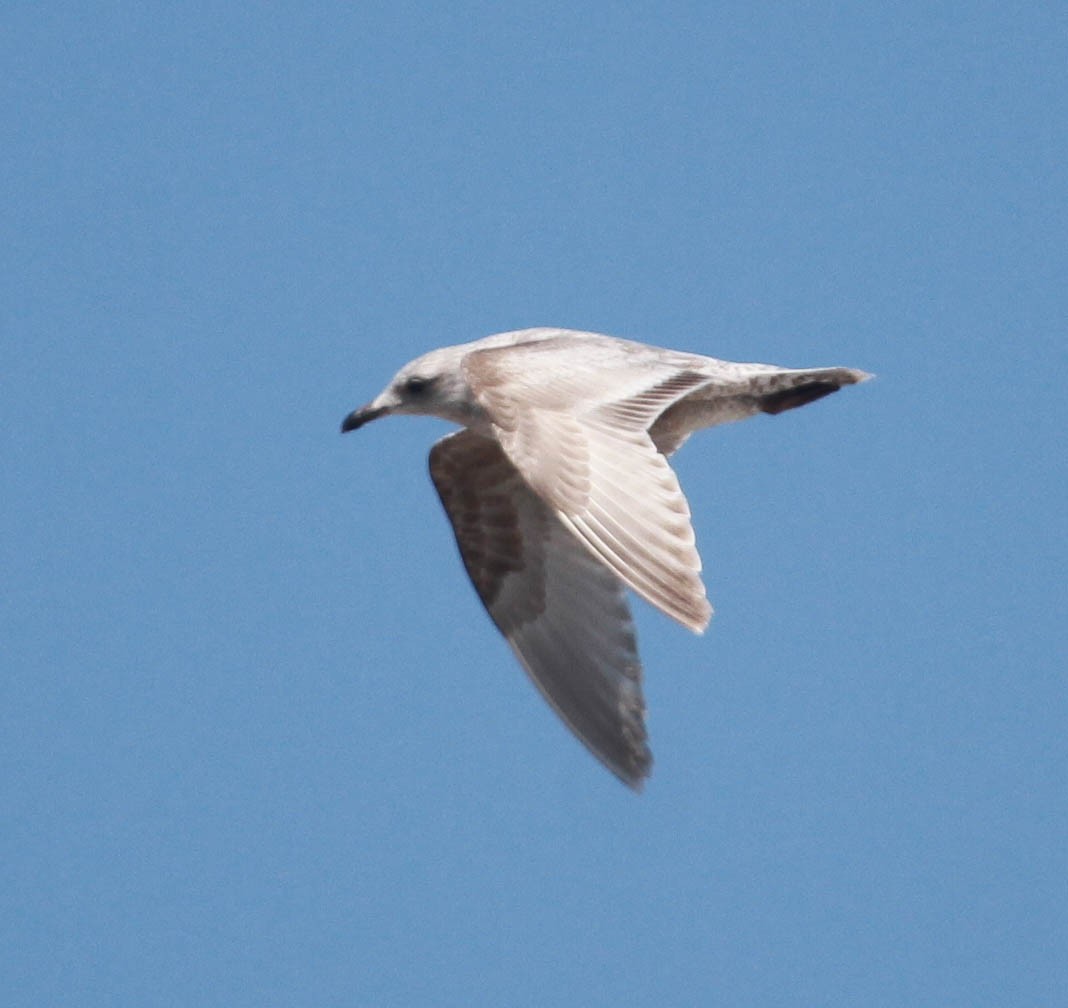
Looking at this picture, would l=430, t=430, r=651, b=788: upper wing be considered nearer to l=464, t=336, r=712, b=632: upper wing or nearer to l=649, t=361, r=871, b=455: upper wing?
l=649, t=361, r=871, b=455: upper wing

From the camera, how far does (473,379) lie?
9.25 m

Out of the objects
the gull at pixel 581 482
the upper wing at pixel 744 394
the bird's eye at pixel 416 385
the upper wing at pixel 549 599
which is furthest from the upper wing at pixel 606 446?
the upper wing at pixel 549 599

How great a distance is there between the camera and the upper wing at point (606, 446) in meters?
7.85

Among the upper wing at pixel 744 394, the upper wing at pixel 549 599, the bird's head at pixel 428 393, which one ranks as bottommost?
the upper wing at pixel 549 599

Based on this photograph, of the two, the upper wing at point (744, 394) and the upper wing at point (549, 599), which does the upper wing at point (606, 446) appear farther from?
the upper wing at point (549, 599)

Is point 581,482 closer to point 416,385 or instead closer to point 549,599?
point 416,385

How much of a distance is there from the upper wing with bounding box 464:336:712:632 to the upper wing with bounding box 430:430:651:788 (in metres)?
0.87

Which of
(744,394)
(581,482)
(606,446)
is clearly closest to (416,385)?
(744,394)

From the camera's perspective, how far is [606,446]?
8.49m

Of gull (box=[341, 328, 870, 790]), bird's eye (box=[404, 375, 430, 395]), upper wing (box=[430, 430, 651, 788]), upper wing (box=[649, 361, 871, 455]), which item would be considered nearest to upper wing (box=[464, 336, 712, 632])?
gull (box=[341, 328, 870, 790])

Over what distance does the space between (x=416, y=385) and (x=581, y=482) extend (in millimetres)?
2213

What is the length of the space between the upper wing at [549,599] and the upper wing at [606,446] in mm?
869

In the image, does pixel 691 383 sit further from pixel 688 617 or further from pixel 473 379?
pixel 688 617

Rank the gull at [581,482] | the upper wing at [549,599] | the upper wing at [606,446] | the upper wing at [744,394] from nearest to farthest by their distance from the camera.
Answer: the upper wing at [606,446]
the gull at [581,482]
the upper wing at [744,394]
the upper wing at [549,599]
